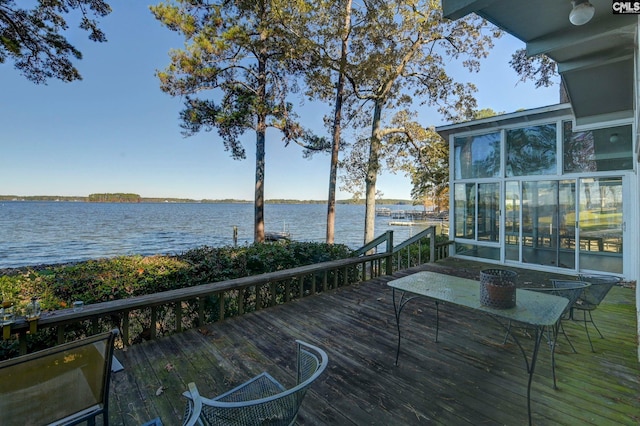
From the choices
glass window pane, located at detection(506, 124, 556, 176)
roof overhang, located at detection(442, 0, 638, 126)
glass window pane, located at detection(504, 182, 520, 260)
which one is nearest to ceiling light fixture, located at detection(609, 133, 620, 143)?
glass window pane, located at detection(506, 124, 556, 176)

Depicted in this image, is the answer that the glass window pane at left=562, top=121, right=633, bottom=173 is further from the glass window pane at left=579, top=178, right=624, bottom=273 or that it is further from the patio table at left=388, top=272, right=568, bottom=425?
the patio table at left=388, top=272, right=568, bottom=425

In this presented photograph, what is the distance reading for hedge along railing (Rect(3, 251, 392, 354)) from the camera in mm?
2322

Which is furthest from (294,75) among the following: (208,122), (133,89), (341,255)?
(133,89)

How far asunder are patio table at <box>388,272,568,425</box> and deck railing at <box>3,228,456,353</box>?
72.2 inches

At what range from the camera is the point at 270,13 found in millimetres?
7746

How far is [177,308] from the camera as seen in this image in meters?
Result: 3.02

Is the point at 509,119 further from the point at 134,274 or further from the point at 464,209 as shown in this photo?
the point at 134,274

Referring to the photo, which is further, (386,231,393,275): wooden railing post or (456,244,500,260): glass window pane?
(456,244,500,260): glass window pane

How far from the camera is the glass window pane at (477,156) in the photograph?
22.0 feet

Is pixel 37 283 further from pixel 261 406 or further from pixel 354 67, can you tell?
pixel 354 67

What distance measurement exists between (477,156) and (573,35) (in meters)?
5.00

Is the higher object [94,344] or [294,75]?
[294,75]

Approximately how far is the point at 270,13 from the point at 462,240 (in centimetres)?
806

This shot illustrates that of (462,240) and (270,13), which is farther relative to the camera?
(270,13)
